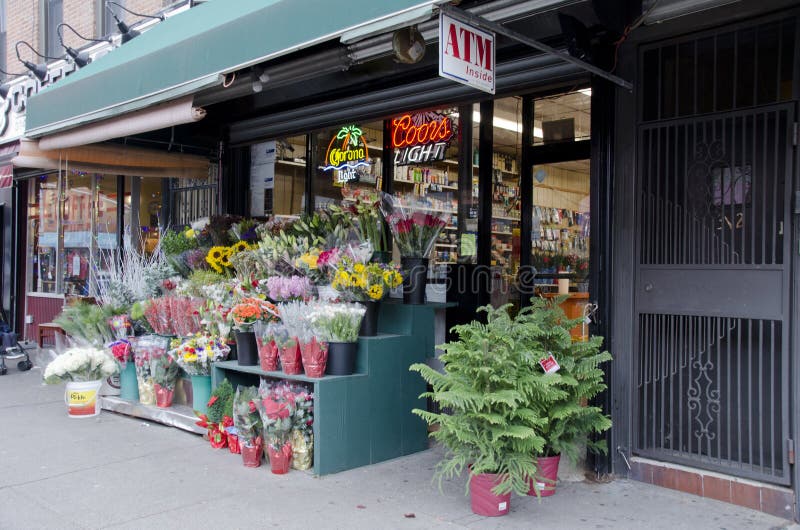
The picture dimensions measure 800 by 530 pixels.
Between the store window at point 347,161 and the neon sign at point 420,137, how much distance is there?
9.4 inches

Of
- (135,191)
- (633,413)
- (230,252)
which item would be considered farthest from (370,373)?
(135,191)

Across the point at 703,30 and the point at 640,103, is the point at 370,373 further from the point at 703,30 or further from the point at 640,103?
the point at 703,30

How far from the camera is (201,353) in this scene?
643 centimetres

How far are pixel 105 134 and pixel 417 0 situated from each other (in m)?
4.57

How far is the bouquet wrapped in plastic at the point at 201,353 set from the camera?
6418 millimetres

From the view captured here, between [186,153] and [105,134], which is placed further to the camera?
[186,153]

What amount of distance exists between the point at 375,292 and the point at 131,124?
3.28 meters

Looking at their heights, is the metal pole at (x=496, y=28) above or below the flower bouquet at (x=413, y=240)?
above

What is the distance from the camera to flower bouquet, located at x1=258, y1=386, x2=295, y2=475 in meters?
5.24

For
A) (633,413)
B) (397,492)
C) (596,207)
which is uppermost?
(596,207)

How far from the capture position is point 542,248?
7.05 meters

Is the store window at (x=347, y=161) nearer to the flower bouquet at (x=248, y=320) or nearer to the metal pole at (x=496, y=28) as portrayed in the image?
the flower bouquet at (x=248, y=320)

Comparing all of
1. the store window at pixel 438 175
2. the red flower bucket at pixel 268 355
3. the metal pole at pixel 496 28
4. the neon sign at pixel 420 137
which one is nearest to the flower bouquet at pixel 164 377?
the red flower bucket at pixel 268 355

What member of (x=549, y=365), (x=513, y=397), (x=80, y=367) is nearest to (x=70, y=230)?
(x=80, y=367)
